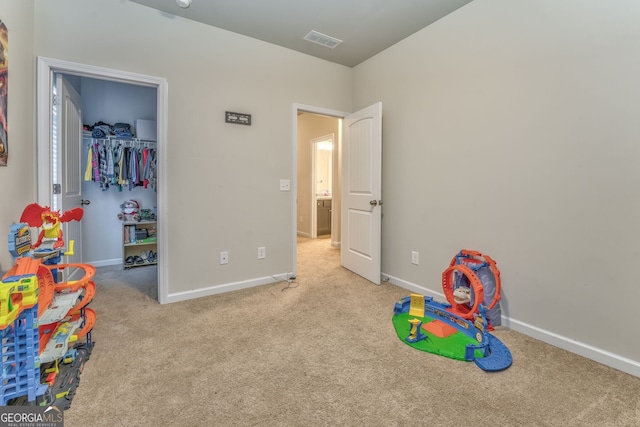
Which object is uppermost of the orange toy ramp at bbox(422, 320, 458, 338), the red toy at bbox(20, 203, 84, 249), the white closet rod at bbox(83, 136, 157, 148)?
the white closet rod at bbox(83, 136, 157, 148)

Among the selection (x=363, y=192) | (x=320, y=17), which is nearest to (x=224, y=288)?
(x=363, y=192)

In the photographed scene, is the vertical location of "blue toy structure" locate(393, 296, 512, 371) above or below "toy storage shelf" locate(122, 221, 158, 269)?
below

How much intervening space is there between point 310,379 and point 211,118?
7.82 ft

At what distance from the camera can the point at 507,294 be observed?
7.29 feet

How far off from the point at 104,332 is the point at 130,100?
10.5 ft

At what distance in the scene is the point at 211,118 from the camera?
278 centimetres

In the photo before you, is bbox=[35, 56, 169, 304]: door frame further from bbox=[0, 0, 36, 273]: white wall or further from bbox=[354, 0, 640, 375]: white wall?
bbox=[354, 0, 640, 375]: white wall

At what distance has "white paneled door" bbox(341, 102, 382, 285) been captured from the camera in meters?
3.08

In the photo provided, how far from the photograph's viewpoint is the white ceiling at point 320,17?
2.40 metres

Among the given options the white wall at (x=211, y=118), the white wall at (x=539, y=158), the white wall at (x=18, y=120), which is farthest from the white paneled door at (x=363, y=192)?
the white wall at (x=18, y=120)

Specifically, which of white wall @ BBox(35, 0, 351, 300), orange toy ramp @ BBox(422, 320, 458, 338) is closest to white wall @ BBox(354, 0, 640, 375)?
orange toy ramp @ BBox(422, 320, 458, 338)

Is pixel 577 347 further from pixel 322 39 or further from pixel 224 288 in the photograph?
pixel 322 39

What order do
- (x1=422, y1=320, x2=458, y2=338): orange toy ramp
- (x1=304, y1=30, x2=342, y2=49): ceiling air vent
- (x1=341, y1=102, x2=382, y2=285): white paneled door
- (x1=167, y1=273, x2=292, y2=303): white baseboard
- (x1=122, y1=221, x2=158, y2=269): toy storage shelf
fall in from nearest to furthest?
(x1=422, y1=320, x2=458, y2=338): orange toy ramp, (x1=167, y1=273, x2=292, y2=303): white baseboard, (x1=304, y1=30, x2=342, y2=49): ceiling air vent, (x1=341, y1=102, x2=382, y2=285): white paneled door, (x1=122, y1=221, x2=158, y2=269): toy storage shelf

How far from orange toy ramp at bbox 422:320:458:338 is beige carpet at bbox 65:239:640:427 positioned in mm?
262
